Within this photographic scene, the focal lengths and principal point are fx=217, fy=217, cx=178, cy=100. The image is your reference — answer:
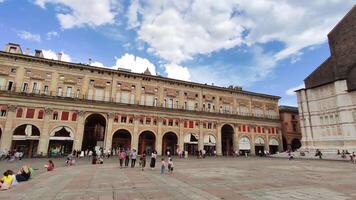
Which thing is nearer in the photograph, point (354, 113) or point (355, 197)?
point (355, 197)

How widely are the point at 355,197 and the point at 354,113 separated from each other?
120 ft

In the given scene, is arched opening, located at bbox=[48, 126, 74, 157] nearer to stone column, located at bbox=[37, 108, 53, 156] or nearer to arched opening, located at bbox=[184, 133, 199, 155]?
stone column, located at bbox=[37, 108, 53, 156]

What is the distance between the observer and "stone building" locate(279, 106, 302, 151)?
52.2 metres

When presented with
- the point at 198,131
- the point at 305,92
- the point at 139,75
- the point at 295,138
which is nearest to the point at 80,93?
Answer: the point at 139,75

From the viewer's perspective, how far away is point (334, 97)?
3912 centimetres

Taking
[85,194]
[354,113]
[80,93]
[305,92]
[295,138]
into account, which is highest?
[305,92]

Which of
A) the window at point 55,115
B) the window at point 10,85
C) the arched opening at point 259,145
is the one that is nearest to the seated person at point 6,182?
the window at point 55,115

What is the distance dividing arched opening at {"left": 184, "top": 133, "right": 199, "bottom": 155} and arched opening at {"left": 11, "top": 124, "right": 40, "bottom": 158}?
934 inches

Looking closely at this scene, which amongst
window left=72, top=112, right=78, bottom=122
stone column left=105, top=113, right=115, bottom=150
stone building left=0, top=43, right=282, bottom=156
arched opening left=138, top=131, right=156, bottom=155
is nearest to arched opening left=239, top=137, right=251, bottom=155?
stone building left=0, top=43, right=282, bottom=156

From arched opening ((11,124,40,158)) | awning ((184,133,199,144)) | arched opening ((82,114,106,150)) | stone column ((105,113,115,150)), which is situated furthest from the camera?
arched opening ((82,114,106,150))

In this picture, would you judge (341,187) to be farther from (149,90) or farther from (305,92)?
(305,92)

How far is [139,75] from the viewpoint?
39188 mm

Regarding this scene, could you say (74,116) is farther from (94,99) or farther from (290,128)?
(290,128)

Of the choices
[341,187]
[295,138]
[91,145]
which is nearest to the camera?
[341,187]
